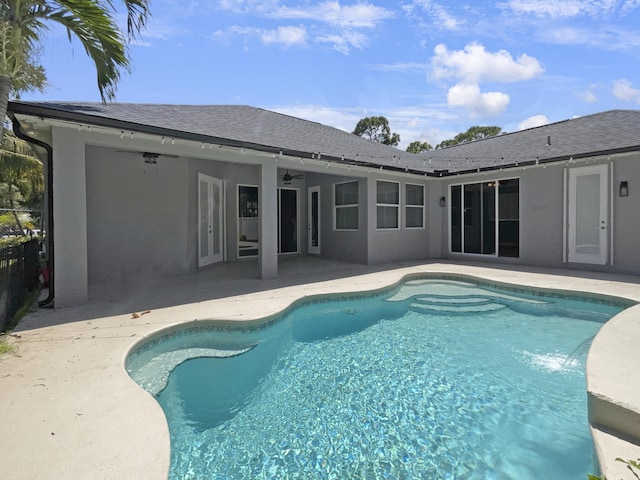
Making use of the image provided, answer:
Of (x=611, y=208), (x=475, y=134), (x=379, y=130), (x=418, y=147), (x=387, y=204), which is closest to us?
(x=611, y=208)

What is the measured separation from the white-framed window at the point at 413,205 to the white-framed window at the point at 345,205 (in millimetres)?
1938

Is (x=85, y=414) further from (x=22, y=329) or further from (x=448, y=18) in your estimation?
(x=448, y=18)

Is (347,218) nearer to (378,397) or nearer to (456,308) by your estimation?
(456,308)

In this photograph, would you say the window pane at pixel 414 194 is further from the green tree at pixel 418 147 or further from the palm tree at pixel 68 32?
the green tree at pixel 418 147

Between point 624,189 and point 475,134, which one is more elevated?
point 475,134

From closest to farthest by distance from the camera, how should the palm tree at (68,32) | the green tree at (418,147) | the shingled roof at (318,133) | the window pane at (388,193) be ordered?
the palm tree at (68,32) < the shingled roof at (318,133) < the window pane at (388,193) < the green tree at (418,147)

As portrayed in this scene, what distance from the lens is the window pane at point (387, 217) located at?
37.4 feet

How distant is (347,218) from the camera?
38.8 feet

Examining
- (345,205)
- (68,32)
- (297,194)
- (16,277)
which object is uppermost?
(68,32)

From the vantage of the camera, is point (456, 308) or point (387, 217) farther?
point (387, 217)

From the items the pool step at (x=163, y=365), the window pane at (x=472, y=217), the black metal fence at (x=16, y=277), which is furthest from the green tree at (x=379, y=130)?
the pool step at (x=163, y=365)

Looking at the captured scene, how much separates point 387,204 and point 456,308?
17.5ft

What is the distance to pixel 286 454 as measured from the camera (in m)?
2.79

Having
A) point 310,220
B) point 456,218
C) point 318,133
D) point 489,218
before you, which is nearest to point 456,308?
point 489,218
